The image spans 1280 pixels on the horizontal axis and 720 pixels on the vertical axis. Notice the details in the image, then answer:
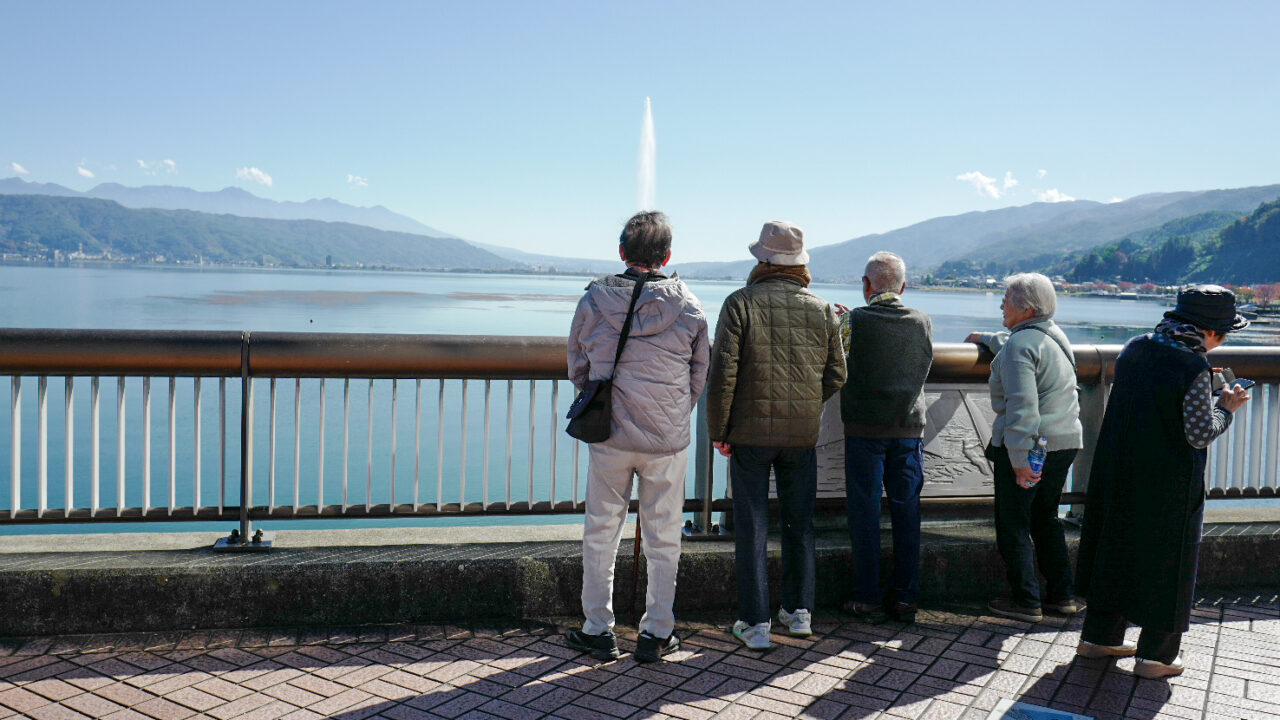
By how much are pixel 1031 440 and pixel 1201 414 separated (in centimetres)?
84

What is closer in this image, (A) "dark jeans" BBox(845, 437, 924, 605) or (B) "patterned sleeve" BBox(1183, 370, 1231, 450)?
(B) "patterned sleeve" BBox(1183, 370, 1231, 450)

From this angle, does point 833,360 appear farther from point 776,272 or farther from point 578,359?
point 578,359

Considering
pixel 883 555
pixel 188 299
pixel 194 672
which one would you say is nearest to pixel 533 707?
pixel 194 672

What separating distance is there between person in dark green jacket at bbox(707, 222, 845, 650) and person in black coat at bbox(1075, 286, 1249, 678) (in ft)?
4.03

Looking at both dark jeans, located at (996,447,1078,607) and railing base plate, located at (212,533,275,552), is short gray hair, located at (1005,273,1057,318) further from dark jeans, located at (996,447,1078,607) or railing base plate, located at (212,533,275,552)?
railing base plate, located at (212,533,275,552)

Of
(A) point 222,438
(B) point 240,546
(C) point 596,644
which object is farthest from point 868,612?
(A) point 222,438

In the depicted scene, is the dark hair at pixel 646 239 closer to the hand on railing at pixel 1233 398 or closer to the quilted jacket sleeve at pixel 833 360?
the quilted jacket sleeve at pixel 833 360

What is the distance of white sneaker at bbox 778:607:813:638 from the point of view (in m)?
4.75

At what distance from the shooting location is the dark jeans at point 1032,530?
16.6 ft

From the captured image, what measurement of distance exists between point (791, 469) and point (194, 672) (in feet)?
8.59

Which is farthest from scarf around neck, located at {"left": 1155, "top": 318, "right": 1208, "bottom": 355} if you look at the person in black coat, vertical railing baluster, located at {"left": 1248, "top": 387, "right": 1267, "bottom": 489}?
vertical railing baluster, located at {"left": 1248, "top": 387, "right": 1267, "bottom": 489}

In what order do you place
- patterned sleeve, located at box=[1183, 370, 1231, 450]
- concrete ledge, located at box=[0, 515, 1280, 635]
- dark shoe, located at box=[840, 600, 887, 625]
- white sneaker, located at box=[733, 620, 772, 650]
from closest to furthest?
patterned sleeve, located at box=[1183, 370, 1231, 450], concrete ledge, located at box=[0, 515, 1280, 635], white sneaker, located at box=[733, 620, 772, 650], dark shoe, located at box=[840, 600, 887, 625]

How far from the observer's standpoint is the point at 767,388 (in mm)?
4441

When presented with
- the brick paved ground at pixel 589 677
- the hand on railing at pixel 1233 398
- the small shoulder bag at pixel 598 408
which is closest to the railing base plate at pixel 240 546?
the brick paved ground at pixel 589 677
